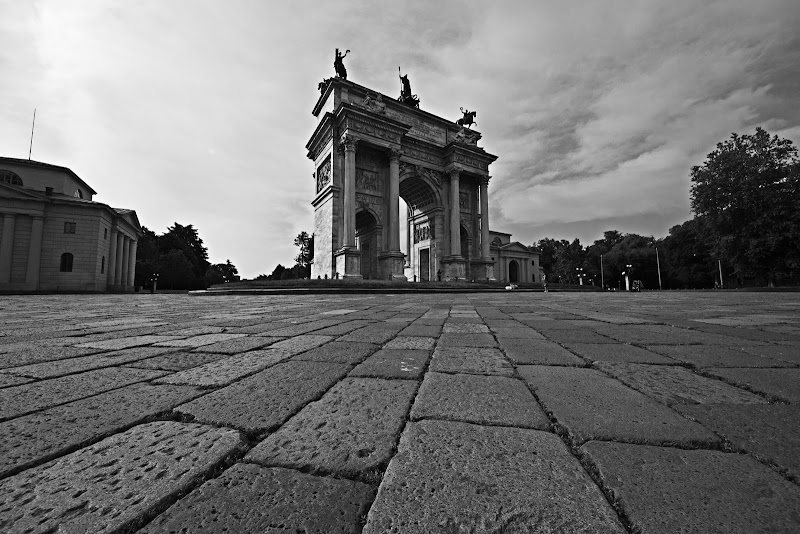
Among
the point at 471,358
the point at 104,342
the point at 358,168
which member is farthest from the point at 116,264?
the point at 471,358

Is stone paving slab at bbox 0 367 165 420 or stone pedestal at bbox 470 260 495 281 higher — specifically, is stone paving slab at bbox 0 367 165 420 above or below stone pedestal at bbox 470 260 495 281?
below

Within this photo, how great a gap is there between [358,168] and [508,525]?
83.7 ft

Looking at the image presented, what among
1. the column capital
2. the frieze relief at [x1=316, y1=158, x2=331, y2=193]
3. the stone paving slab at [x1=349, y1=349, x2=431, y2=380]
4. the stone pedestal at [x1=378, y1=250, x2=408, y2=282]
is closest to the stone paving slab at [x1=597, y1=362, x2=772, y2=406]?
the stone paving slab at [x1=349, y1=349, x2=431, y2=380]

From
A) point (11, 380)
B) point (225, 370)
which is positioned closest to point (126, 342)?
point (11, 380)

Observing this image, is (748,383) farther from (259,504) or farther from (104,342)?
(104,342)

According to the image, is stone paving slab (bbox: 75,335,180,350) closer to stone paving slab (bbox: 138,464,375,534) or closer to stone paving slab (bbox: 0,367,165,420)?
stone paving slab (bbox: 0,367,165,420)

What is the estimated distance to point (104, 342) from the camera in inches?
103

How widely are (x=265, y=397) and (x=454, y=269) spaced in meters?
25.5

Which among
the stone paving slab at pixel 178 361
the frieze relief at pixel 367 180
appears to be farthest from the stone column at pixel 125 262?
the stone paving slab at pixel 178 361

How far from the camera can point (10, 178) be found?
95.5ft

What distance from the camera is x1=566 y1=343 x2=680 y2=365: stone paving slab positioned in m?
2.04

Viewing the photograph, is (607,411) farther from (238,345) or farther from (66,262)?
(66,262)

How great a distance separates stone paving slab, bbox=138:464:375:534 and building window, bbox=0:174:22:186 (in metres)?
44.4

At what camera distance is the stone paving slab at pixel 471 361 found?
1786mm
